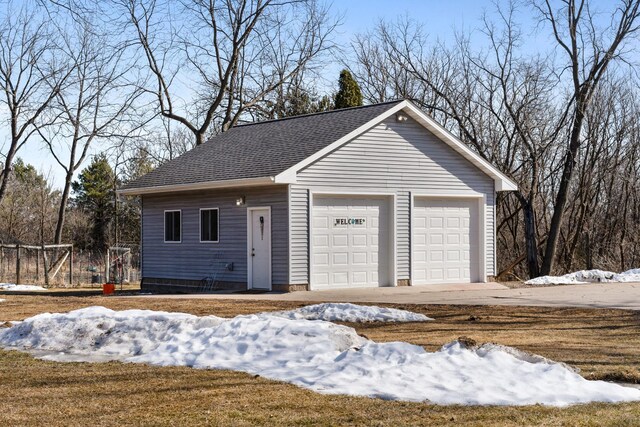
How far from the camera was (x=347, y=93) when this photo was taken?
35.6 meters

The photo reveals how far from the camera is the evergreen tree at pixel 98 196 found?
5128 centimetres

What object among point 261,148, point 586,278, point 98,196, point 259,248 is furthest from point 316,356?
point 98,196

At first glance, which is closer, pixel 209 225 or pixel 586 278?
pixel 209 225

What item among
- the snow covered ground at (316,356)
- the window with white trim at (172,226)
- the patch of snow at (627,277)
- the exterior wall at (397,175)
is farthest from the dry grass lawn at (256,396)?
the patch of snow at (627,277)


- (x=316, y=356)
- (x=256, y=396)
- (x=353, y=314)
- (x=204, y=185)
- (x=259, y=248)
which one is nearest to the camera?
(x=256, y=396)

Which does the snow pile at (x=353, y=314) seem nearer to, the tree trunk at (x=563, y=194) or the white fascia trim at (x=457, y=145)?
the white fascia trim at (x=457, y=145)

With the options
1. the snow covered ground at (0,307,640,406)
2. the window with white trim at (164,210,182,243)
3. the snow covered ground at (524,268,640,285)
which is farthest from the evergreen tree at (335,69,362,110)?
the snow covered ground at (0,307,640,406)

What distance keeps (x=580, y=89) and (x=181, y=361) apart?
24780 millimetres

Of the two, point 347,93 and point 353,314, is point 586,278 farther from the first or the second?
point 347,93

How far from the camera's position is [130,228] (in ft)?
171

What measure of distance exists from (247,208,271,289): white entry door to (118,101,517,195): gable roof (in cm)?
95

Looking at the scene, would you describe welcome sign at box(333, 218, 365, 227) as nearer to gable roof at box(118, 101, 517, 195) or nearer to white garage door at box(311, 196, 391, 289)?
white garage door at box(311, 196, 391, 289)

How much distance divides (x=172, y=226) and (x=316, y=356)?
16.0m

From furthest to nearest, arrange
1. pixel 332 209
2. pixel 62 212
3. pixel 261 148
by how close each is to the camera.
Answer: pixel 62 212 → pixel 261 148 → pixel 332 209
